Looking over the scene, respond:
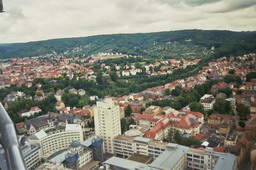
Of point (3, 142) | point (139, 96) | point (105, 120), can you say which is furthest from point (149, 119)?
point (3, 142)

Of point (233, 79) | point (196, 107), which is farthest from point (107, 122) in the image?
point (233, 79)

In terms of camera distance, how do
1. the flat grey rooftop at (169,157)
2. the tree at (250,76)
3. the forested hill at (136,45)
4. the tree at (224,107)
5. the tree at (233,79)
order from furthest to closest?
the forested hill at (136,45) → the tree at (233,79) → the tree at (250,76) → the tree at (224,107) → the flat grey rooftop at (169,157)

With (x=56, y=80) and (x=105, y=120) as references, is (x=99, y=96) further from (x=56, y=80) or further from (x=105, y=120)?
(x=105, y=120)

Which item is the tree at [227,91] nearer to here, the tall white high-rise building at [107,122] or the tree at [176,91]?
the tree at [176,91]

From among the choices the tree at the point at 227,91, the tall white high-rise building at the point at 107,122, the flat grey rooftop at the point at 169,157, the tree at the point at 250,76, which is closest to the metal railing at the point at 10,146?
the flat grey rooftop at the point at 169,157

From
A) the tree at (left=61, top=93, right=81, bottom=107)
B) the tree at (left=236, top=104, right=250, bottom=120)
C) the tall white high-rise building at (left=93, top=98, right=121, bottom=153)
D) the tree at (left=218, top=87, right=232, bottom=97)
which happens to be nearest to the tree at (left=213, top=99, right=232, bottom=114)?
the tree at (left=236, top=104, right=250, bottom=120)

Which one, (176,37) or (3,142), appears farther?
(176,37)

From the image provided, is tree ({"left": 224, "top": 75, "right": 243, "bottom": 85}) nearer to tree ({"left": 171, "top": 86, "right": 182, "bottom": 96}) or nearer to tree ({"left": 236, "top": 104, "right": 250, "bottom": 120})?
tree ({"left": 171, "top": 86, "right": 182, "bottom": 96})
